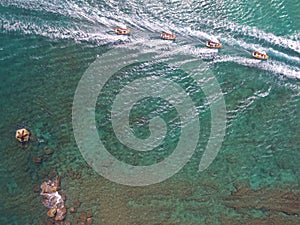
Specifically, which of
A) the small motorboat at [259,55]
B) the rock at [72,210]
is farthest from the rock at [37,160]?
the small motorboat at [259,55]

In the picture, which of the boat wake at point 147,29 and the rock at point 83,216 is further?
the boat wake at point 147,29

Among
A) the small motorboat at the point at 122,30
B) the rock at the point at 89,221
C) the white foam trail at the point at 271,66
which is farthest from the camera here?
the small motorboat at the point at 122,30

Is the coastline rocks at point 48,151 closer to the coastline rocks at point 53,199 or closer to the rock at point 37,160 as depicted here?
the rock at point 37,160

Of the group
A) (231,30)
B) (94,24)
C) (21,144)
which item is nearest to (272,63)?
(231,30)

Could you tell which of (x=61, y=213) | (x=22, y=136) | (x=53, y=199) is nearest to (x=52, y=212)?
(x=61, y=213)

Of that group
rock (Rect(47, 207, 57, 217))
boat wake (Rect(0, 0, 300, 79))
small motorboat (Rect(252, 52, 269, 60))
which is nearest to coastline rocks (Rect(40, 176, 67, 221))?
rock (Rect(47, 207, 57, 217))

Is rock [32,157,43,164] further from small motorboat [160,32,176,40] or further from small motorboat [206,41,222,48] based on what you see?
small motorboat [206,41,222,48]

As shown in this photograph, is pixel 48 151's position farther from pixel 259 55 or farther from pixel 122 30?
pixel 259 55
